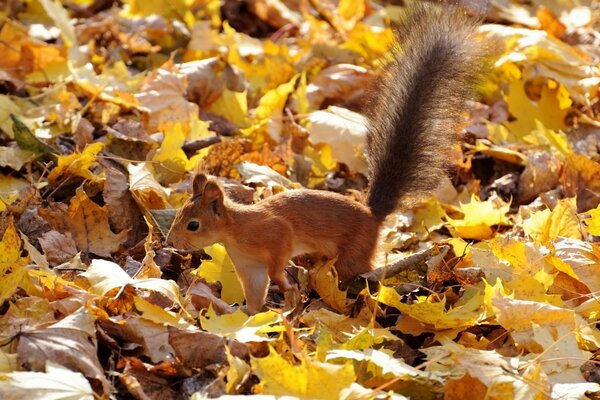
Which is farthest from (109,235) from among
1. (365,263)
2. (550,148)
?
(550,148)

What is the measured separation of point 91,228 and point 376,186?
820 mm

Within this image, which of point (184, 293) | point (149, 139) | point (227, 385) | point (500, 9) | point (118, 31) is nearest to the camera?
point (227, 385)

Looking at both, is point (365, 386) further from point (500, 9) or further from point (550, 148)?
point (500, 9)

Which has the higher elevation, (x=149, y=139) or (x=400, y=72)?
(x=400, y=72)

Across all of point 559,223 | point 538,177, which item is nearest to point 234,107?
point 538,177

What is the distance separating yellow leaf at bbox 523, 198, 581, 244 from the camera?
8.73 feet

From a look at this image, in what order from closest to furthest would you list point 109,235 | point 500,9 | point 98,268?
point 98,268 < point 109,235 < point 500,9

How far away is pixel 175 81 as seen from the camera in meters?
3.46

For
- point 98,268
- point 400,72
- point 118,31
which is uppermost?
point 400,72

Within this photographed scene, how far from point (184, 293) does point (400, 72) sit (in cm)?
91

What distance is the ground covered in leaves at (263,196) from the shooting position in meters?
1.96

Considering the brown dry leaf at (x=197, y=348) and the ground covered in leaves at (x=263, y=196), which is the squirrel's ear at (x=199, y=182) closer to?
the ground covered in leaves at (x=263, y=196)

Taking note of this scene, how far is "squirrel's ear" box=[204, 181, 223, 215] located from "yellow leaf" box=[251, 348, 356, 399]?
0.77 meters

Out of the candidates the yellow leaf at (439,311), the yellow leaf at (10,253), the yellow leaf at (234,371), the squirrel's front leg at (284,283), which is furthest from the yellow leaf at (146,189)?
the yellow leaf at (234,371)
